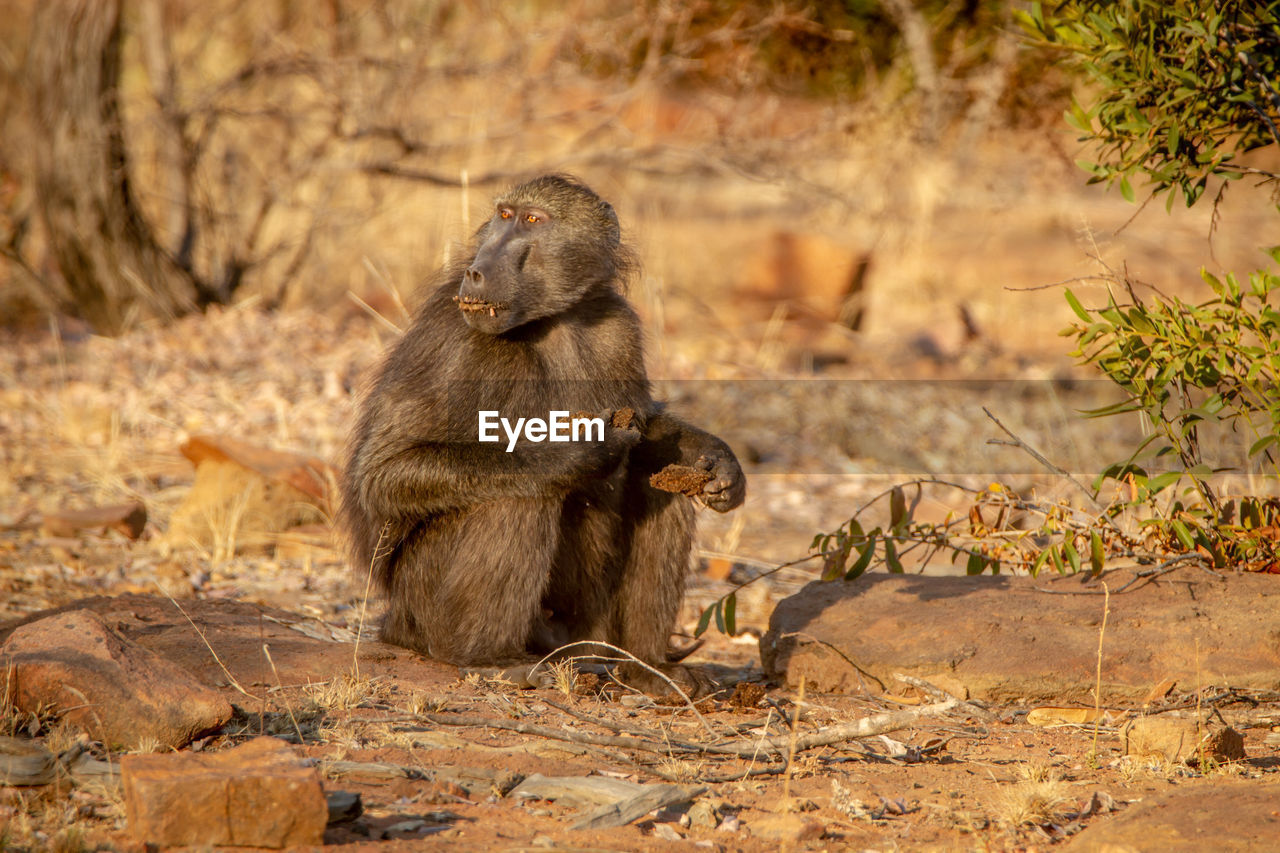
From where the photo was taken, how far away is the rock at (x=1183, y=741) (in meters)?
3.34

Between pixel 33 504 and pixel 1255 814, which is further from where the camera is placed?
pixel 33 504

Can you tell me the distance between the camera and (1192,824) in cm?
272

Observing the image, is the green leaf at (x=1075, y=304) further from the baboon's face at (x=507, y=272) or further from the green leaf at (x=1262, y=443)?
the baboon's face at (x=507, y=272)

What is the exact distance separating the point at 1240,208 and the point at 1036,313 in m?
3.76

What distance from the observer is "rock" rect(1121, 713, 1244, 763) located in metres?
3.34

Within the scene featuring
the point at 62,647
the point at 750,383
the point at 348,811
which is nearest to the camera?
the point at 348,811

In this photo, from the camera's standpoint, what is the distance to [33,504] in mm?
6414

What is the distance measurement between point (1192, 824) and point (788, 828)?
2.95 ft

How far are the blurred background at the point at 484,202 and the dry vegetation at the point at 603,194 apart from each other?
41 millimetres

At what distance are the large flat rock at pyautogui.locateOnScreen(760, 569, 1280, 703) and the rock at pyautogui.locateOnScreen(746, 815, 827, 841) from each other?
1.44 metres

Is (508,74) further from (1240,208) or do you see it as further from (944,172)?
(1240,208)

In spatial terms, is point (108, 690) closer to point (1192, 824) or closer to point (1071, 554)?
point (1192, 824)

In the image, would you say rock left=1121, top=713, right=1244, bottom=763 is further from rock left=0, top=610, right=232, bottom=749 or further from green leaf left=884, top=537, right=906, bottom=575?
rock left=0, top=610, right=232, bottom=749

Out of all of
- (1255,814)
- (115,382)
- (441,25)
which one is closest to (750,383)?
(441,25)
